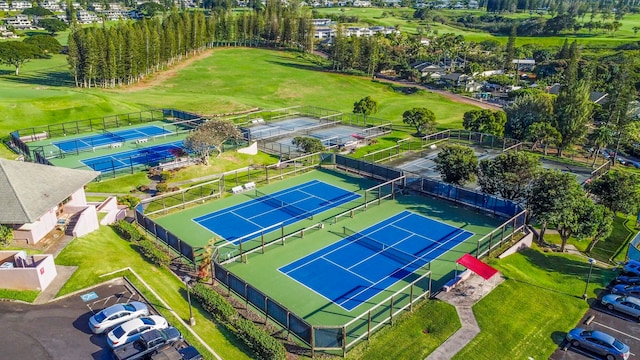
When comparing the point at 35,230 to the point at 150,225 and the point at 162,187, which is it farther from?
the point at 162,187

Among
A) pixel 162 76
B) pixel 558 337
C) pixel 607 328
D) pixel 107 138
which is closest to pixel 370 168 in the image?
pixel 558 337

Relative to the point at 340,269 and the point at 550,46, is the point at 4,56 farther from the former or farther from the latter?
the point at 550,46

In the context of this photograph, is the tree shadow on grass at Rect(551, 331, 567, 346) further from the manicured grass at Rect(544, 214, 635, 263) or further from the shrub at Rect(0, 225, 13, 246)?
the shrub at Rect(0, 225, 13, 246)

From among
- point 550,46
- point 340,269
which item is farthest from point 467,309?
point 550,46

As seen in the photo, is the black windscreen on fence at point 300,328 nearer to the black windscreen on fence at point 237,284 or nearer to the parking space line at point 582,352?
the black windscreen on fence at point 237,284

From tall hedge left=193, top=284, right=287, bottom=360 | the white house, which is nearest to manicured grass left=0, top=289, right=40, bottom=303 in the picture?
tall hedge left=193, top=284, right=287, bottom=360

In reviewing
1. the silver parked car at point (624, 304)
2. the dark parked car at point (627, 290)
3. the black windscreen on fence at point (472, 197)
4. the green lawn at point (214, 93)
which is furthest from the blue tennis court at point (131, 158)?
the dark parked car at point (627, 290)

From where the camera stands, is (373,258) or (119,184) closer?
(373,258)
